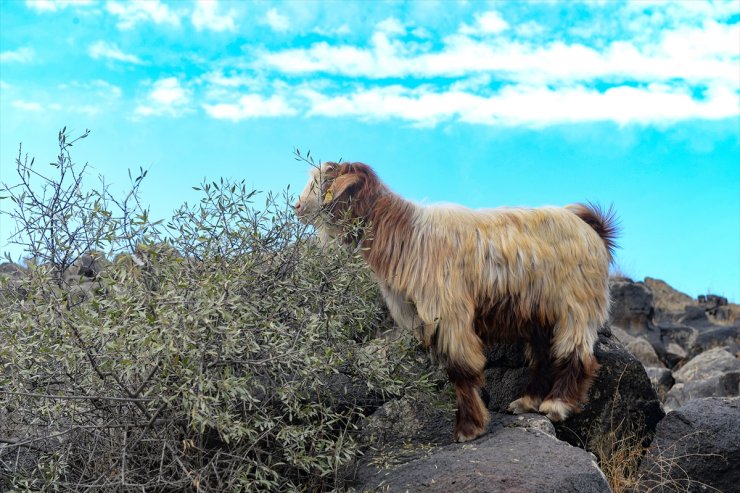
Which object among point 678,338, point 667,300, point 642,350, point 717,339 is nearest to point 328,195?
point 642,350

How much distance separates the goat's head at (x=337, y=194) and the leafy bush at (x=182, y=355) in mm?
211

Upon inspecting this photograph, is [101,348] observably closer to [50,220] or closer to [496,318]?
[50,220]

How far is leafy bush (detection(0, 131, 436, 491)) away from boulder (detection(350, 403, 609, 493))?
0.37 m

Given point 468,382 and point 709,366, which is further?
point 709,366

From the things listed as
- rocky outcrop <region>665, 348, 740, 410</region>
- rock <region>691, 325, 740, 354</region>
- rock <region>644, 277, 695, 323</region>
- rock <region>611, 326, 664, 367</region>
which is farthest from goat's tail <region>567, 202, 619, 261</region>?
rock <region>644, 277, 695, 323</region>

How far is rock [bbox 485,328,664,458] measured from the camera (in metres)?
7.27

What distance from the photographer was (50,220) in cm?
630

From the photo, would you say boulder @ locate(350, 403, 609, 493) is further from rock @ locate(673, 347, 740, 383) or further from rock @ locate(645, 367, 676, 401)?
rock @ locate(673, 347, 740, 383)

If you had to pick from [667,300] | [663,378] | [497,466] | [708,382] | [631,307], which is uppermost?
[667,300]

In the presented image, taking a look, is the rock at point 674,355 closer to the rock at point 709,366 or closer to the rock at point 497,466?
the rock at point 709,366

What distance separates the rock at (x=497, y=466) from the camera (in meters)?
5.31

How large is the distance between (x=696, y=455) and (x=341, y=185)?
3883 millimetres

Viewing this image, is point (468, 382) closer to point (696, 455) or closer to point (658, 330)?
point (696, 455)

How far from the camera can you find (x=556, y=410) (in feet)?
Answer: 21.9
